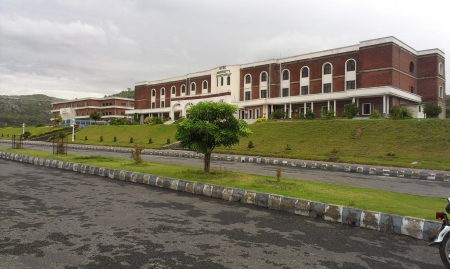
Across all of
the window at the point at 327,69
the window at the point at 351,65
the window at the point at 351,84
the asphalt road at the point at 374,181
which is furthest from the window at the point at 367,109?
the asphalt road at the point at 374,181

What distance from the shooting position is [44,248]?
4.23 metres

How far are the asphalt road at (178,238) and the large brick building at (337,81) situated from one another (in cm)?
3176

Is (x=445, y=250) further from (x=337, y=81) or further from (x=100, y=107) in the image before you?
(x=100, y=107)

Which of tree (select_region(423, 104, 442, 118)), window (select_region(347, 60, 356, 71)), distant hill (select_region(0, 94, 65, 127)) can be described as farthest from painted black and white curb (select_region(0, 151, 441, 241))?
distant hill (select_region(0, 94, 65, 127))

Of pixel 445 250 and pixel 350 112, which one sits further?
pixel 350 112

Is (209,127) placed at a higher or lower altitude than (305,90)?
lower

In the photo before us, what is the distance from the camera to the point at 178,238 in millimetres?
4727

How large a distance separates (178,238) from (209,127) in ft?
18.6

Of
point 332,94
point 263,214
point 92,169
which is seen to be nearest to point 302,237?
point 263,214

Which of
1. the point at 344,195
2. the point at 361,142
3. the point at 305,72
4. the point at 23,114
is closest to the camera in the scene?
the point at 344,195

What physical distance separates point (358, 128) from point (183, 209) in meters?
21.1

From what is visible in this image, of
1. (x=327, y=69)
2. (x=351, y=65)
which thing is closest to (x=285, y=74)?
(x=327, y=69)

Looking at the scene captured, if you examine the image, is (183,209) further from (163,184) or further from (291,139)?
(291,139)

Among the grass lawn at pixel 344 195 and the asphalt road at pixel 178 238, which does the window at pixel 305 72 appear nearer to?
the grass lawn at pixel 344 195
